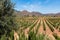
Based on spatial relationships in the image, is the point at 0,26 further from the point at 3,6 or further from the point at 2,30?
the point at 3,6

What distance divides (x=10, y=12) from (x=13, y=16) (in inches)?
19.6

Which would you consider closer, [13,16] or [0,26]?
[0,26]

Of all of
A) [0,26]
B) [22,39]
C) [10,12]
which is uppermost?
[10,12]

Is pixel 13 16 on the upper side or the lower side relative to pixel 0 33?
upper

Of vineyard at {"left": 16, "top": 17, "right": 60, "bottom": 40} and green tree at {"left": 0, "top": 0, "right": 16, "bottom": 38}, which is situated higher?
green tree at {"left": 0, "top": 0, "right": 16, "bottom": 38}

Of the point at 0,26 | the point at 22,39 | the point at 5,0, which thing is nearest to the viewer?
the point at 22,39

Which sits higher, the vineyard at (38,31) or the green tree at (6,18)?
the green tree at (6,18)

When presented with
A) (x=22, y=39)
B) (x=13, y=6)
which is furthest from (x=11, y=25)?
(x=22, y=39)

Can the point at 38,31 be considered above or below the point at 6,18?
below

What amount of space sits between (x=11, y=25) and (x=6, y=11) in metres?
1.10

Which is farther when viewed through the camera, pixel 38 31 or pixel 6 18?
pixel 38 31

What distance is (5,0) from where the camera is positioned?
14375 millimetres

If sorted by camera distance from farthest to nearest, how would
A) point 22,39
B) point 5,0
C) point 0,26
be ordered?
point 5,0, point 0,26, point 22,39

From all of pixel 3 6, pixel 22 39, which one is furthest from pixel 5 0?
pixel 22 39
